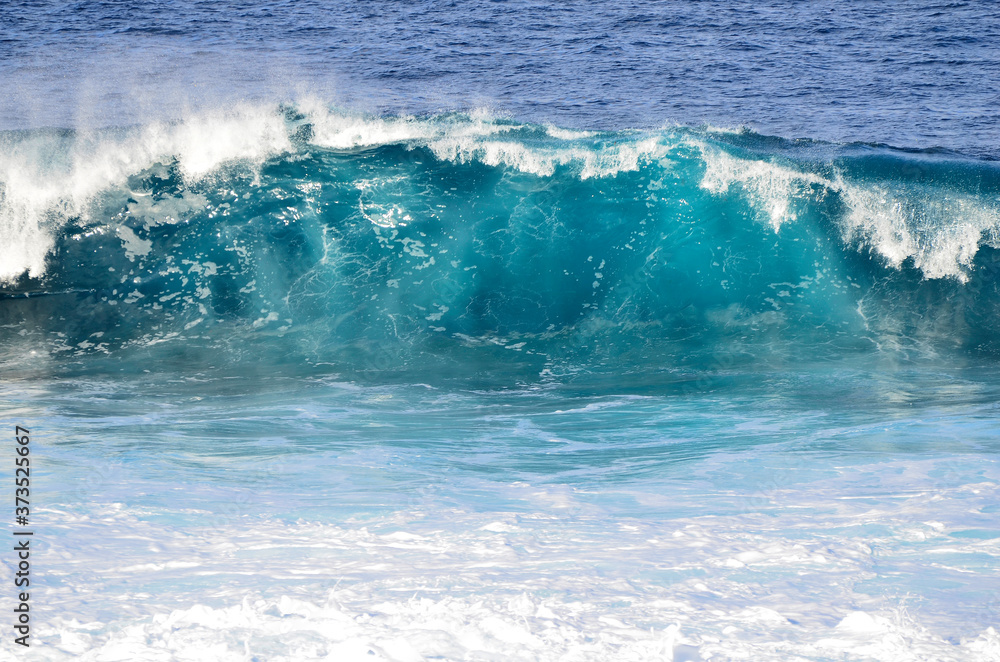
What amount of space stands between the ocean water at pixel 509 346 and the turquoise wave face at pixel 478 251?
43 millimetres

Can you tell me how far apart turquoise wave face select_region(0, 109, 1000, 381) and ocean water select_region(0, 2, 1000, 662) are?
0.04m

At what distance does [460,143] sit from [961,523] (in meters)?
7.40

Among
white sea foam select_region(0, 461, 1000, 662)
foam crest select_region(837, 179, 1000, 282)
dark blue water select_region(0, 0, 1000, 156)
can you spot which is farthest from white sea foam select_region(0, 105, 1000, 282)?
white sea foam select_region(0, 461, 1000, 662)

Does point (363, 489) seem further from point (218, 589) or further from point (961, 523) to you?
point (961, 523)

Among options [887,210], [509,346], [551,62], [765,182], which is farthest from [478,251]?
[551,62]

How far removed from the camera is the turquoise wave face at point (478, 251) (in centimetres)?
782

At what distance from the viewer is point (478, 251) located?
8.86 metres

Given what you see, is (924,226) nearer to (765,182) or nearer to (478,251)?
(765,182)

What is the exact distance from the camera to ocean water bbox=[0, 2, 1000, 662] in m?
3.07

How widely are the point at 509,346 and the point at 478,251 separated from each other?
1.44 meters

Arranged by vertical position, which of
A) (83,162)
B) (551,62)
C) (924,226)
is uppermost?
(551,62)

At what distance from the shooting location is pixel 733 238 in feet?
29.8

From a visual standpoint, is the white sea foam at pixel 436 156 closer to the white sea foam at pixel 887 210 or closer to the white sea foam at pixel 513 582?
the white sea foam at pixel 887 210

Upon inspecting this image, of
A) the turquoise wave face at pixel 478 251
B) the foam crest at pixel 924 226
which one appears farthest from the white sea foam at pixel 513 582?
the foam crest at pixel 924 226
